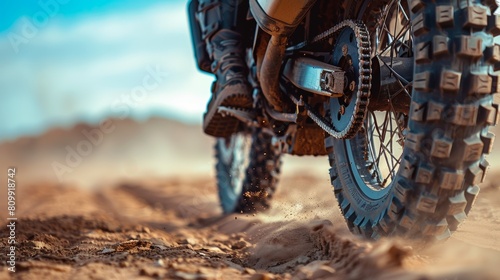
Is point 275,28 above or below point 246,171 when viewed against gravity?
above

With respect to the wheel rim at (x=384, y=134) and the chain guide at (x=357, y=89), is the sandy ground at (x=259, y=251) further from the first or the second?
the chain guide at (x=357, y=89)

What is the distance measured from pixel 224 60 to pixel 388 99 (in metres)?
1.68

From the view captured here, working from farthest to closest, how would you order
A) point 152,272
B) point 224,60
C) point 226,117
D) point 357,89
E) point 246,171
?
point 246,171, point 226,117, point 224,60, point 357,89, point 152,272

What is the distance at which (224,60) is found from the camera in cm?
417

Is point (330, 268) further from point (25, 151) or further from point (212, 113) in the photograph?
point (25, 151)

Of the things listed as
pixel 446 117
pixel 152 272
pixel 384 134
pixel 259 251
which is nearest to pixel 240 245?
pixel 259 251

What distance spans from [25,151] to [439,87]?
1664 inches

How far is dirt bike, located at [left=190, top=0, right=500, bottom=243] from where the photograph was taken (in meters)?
2.28

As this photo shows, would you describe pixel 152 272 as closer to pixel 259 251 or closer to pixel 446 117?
pixel 259 251

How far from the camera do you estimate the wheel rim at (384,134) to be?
2.82m

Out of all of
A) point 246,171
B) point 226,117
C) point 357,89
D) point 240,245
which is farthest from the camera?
point 246,171

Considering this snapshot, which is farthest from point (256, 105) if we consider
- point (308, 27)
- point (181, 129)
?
point (181, 129)

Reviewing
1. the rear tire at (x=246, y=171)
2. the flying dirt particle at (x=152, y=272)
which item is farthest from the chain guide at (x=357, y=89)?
the rear tire at (x=246, y=171)

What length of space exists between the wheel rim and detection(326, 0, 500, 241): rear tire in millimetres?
302
